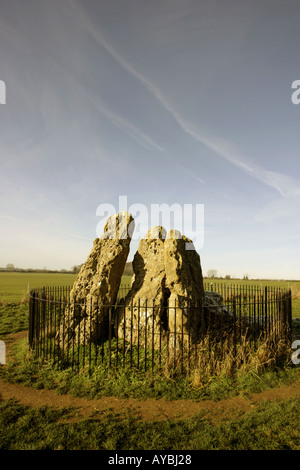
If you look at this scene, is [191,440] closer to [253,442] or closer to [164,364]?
[253,442]

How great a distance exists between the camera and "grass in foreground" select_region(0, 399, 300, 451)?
4539mm

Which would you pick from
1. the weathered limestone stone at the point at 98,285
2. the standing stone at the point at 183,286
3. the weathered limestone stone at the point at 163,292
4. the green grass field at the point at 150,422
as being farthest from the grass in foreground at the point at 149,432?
the weathered limestone stone at the point at 98,285

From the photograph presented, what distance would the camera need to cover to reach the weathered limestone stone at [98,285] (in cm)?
926

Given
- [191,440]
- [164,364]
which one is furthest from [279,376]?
[191,440]

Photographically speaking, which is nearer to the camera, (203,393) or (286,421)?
(286,421)

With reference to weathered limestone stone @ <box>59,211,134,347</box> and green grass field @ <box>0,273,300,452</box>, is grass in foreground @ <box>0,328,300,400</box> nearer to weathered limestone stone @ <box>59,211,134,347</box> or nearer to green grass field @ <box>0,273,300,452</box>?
green grass field @ <box>0,273,300,452</box>

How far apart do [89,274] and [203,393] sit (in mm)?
5435

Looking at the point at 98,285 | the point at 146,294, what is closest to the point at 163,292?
the point at 146,294

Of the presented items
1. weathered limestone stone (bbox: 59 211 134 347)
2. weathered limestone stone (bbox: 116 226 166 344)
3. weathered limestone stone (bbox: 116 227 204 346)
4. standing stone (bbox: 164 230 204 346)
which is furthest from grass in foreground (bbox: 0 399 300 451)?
weathered limestone stone (bbox: 59 211 134 347)

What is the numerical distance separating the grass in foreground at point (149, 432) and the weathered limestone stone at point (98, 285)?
352cm

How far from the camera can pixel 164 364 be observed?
7762mm

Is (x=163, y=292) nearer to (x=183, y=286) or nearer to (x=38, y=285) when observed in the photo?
(x=183, y=286)

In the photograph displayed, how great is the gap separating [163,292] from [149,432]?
4655 millimetres

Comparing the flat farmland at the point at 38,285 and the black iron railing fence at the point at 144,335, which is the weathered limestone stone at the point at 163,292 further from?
the flat farmland at the point at 38,285
